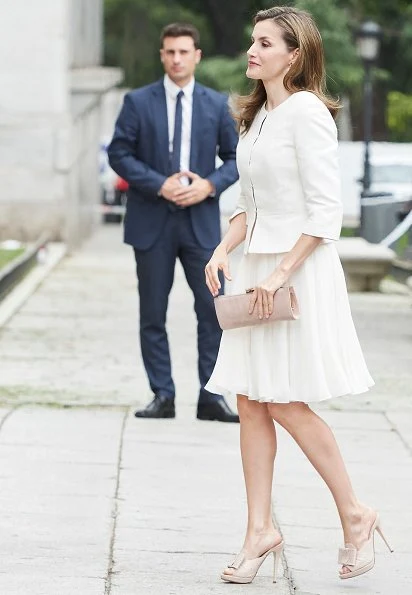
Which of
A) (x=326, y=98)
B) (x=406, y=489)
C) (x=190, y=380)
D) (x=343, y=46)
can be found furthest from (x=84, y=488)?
(x=343, y=46)

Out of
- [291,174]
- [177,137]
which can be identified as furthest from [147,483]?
[177,137]

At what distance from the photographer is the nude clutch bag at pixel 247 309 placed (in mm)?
5312

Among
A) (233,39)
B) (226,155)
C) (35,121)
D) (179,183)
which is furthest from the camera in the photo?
(233,39)

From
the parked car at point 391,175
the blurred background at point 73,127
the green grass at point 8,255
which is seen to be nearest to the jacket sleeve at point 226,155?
the blurred background at point 73,127

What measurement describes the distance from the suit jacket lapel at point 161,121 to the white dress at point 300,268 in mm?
3141

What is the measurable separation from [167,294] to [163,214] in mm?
436

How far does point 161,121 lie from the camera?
860 cm

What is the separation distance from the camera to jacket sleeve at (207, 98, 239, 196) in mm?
8539

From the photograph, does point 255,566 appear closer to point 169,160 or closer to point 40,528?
point 40,528

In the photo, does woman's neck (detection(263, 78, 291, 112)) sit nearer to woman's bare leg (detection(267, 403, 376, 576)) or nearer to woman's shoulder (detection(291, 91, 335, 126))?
woman's shoulder (detection(291, 91, 335, 126))

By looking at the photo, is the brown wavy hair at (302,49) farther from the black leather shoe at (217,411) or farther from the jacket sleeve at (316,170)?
the black leather shoe at (217,411)

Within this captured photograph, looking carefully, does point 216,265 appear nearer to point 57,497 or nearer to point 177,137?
point 57,497

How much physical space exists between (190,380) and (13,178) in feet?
41.3

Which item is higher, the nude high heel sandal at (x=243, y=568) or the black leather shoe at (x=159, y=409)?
the nude high heel sandal at (x=243, y=568)
